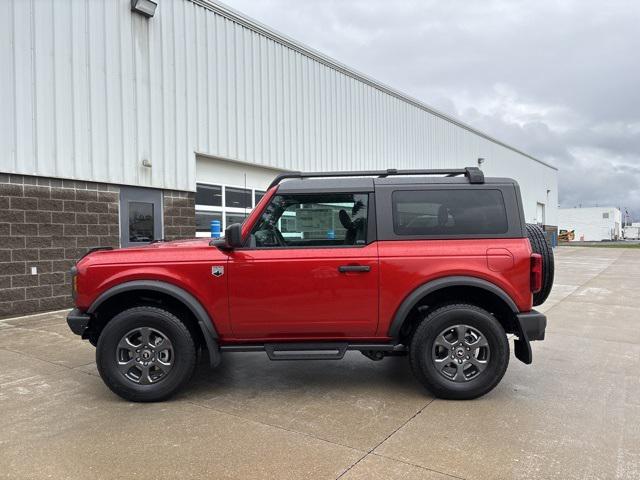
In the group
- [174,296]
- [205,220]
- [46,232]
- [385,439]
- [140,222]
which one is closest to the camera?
[385,439]

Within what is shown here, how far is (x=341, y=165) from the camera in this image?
14781 mm

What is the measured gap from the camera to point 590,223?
85875 mm

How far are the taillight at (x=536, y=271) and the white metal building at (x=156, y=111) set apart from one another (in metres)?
7.58

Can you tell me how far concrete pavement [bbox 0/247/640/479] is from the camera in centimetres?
291

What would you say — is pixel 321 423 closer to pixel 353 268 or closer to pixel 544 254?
pixel 353 268

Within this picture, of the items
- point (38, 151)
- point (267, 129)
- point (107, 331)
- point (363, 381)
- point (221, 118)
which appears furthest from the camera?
point (267, 129)

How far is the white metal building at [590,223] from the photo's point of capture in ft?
279

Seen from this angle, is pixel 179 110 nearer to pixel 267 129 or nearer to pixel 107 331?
pixel 267 129

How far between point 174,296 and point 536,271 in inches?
120

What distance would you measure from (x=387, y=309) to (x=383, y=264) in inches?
15.2

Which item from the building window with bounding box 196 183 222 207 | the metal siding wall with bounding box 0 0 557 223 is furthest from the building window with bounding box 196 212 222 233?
the metal siding wall with bounding box 0 0 557 223

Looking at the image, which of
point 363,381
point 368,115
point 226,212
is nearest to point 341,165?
point 368,115

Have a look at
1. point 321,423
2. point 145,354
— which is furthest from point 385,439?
point 145,354

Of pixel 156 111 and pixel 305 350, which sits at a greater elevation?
pixel 156 111
